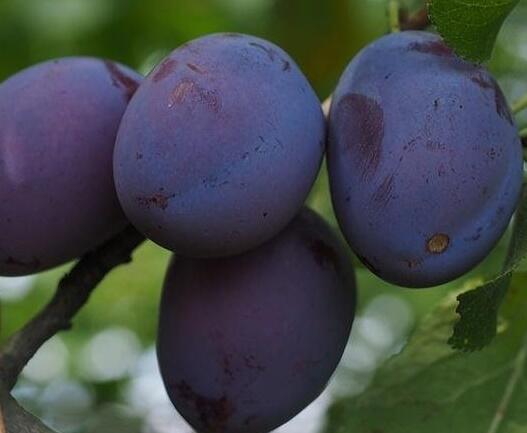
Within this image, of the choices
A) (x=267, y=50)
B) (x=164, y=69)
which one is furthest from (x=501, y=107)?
(x=164, y=69)

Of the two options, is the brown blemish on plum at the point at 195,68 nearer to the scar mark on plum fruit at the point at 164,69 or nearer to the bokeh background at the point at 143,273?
the scar mark on plum fruit at the point at 164,69

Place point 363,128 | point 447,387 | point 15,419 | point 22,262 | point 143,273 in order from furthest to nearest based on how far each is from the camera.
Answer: point 143,273 → point 447,387 → point 22,262 → point 363,128 → point 15,419

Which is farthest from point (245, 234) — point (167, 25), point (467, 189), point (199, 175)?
point (167, 25)

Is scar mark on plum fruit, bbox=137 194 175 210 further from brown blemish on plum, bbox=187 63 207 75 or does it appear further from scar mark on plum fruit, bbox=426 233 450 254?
scar mark on plum fruit, bbox=426 233 450 254

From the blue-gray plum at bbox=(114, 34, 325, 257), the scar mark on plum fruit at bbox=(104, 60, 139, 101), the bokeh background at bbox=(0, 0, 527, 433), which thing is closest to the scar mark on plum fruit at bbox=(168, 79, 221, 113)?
the blue-gray plum at bbox=(114, 34, 325, 257)

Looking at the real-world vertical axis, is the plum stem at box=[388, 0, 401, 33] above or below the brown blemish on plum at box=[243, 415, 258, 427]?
above

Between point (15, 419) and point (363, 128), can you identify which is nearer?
point (15, 419)

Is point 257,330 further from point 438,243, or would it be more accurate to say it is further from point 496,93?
point 496,93
